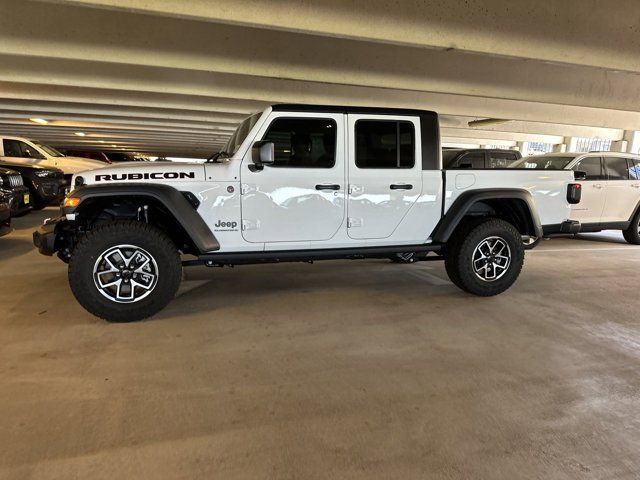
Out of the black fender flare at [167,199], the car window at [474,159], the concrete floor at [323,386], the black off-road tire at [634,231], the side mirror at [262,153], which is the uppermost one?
the car window at [474,159]

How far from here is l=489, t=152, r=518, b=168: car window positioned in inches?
402

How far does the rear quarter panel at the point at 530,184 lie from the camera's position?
4953mm

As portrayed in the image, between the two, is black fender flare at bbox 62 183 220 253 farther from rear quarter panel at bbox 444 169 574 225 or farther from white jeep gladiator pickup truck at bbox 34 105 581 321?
rear quarter panel at bbox 444 169 574 225

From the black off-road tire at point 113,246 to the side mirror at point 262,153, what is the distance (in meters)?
1.15

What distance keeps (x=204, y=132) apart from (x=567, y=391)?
51.1 feet

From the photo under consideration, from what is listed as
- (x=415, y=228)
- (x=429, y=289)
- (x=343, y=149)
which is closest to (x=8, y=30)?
(x=343, y=149)

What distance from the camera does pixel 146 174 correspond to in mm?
4102

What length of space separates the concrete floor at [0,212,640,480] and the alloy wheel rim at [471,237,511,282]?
0.97ft

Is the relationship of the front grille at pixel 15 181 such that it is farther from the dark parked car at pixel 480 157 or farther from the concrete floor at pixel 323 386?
the dark parked car at pixel 480 157

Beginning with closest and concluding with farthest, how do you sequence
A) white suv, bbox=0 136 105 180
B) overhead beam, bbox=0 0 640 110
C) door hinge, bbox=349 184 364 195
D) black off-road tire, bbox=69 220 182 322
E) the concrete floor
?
the concrete floor → black off-road tire, bbox=69 220 182 322 → door hinge, bbox=349 184 364 195 → overhead beam, bbox=0 0 640 110 → white suv, bbox=0 136 105 180

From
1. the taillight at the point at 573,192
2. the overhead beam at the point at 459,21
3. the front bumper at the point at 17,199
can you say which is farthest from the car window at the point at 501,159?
the front bumper at the point at 17,199

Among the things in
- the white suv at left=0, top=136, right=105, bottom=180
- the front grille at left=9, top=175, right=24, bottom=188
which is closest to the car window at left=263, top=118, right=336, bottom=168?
the front grille at left=9, top=175, right=24, bottom=188

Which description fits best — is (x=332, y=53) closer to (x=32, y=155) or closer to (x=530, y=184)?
(x=530, y=184)

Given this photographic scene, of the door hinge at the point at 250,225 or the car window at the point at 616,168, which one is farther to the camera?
the car window at the point at 616,168
